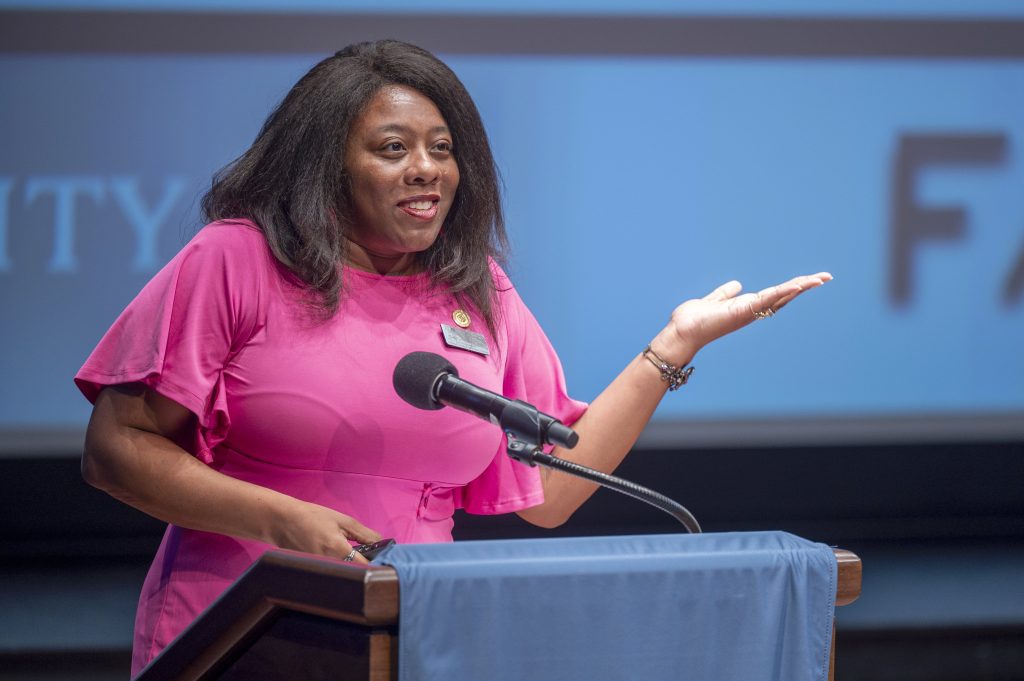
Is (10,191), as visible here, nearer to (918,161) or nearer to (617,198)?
(617,198)

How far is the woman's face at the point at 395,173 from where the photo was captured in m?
1.62

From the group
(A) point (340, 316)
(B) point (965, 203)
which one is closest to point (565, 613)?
(A) point (340, 316)

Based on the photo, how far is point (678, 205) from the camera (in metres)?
3.14

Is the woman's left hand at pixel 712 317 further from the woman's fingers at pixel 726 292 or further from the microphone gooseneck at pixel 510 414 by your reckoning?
the microphone gooseneck at pixel 510 414

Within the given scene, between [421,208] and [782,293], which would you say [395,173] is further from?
[782,293]

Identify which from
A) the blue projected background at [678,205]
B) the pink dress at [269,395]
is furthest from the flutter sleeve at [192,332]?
the blue projected background at [678,205]

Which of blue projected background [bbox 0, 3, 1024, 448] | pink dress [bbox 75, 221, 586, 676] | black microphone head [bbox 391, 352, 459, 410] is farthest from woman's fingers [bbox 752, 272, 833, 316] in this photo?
blue projected background [bbox 0, 3, 1024, 448]

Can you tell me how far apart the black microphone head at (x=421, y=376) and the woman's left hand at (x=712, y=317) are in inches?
22.3

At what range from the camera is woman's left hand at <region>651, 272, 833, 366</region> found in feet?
5.59

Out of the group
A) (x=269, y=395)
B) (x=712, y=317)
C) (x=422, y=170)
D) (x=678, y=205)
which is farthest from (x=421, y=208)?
(x=678, y=205)

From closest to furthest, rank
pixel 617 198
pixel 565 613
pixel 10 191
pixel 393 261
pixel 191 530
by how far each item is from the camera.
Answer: pixel 565 613 < pixel 191 530 < pixel 393 261 < pixel 10 191 < pixel 617 198

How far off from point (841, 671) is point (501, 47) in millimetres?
1883

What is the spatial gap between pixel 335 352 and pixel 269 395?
0.11 meters

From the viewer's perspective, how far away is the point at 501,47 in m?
3.07
